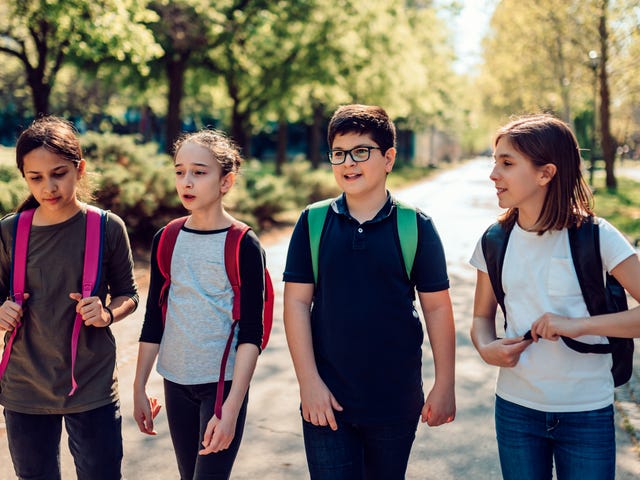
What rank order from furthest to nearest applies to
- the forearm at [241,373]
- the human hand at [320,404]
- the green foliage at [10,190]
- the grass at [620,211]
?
the grass at [620,211], the green foliage at [10,190], the forearm at [241,373], the human hand at [320,404]

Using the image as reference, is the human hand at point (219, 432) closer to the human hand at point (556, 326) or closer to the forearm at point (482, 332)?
the forearm at point (482, 332)

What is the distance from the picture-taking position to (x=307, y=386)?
2.36m

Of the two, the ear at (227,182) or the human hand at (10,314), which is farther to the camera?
the ear at (227,182)

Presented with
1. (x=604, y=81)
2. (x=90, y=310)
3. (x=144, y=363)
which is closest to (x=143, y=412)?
(x=144, y=363)

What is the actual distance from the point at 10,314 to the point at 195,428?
2.62 ft

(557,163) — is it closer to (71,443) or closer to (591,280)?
(591,280)

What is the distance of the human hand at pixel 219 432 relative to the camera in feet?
7.88

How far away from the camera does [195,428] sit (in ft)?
8.66

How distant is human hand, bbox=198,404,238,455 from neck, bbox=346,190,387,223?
83 cm

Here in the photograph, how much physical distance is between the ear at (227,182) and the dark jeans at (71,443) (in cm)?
Answer: 96

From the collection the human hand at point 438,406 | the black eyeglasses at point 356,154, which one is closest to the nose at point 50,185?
the black eyeglasses at point 356,154

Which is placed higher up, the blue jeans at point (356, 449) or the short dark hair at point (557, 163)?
the short dark hair at point (557, 163)

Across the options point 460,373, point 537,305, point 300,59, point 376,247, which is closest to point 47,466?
point 376,247

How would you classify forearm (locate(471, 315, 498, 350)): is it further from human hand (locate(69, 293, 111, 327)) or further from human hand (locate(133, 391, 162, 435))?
human hand (locate(69, 293, 111, 327))
